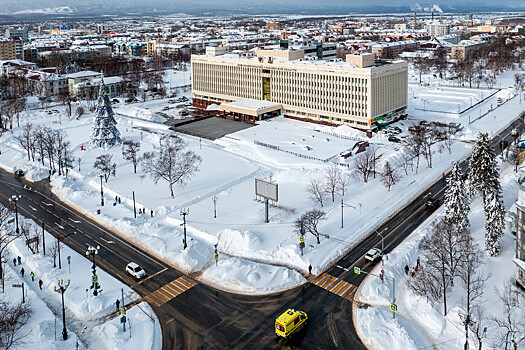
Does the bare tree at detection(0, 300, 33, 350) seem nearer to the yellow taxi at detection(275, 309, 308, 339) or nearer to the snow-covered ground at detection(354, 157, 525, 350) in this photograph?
the yellow taxi at detection(275, 309, 308, 339)

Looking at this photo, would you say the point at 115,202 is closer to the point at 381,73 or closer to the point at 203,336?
the point at 203,336

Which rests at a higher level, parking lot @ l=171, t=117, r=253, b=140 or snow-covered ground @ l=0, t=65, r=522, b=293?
parking lot @ l=171, t=117, r=253, b=140

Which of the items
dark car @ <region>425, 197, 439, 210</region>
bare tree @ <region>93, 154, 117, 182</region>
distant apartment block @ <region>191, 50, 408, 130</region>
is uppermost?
distant apartment block @ <region>191, 50, 408, 130</region>

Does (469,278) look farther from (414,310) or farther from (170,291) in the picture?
(170,291)

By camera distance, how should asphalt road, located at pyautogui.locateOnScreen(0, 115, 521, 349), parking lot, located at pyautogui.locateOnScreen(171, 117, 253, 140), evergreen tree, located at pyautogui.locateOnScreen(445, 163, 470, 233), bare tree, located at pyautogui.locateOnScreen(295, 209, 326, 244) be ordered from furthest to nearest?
1. parking lot, located at pyautogui.locateOnScreen(171, 117, 253, 140)
2. evergreen tree, located at pyautogui.locateOnScreen(445, 163, 470, 233)
3. bare tree, located at pyautogui.locateOnScreen(295, 209, 326, 244)
4. asphalt road, located at pyautogui.locateOnScreen(0, 115, 521, 349)

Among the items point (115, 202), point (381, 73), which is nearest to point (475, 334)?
point (115, 202)

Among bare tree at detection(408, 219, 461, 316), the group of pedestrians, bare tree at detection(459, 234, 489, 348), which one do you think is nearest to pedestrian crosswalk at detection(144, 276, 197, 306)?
the group of pedestrians
